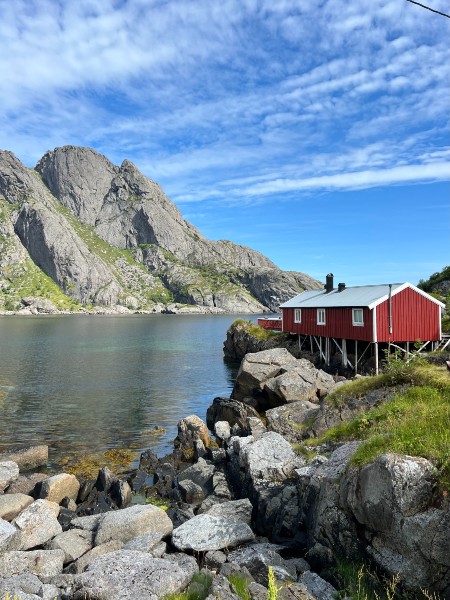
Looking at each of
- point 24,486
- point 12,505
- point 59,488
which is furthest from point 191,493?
point 24,486

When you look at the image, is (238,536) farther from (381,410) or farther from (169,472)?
(169,472)

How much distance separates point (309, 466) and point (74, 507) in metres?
10.5

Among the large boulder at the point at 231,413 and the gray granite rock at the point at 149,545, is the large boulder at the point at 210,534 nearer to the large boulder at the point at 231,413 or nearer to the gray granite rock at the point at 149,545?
the gray granite rock at the point at 149,545

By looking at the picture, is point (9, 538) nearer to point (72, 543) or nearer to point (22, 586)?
point (72, 543)

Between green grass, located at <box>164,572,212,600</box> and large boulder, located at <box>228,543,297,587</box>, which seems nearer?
green grass, located at <box>164,572,212,600</box>

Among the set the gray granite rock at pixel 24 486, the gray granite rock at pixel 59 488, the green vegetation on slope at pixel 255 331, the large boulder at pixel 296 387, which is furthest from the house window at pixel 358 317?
the gray granite rock at pixel 24 486

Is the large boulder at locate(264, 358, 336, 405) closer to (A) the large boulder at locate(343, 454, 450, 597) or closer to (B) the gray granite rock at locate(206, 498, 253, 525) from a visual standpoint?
(B) the gray granite rock at locate(206, 498, 253, 525)

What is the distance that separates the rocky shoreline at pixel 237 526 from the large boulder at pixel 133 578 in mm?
26

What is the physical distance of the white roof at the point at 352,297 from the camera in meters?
39.9

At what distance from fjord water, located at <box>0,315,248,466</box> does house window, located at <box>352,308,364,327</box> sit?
1477 centimetres

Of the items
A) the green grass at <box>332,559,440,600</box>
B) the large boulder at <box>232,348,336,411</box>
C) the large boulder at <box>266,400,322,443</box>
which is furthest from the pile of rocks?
the large boulder at <box>232,348,336,411</box>

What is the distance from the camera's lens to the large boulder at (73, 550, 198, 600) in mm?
9391

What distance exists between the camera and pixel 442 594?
27.6 ft

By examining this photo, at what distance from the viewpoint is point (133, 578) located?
388 inches
